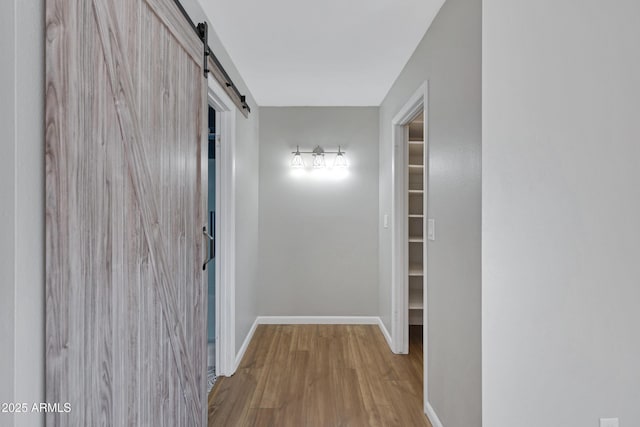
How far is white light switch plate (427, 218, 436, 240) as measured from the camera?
7.40 feet

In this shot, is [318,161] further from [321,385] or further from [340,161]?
[321,385]

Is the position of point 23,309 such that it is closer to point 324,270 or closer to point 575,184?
point 575,184

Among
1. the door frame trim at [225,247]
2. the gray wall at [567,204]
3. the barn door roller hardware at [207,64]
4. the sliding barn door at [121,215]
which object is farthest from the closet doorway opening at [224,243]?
the gray wall at [567,204]

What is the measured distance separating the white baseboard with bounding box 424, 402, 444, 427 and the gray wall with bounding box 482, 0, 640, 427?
65 cm

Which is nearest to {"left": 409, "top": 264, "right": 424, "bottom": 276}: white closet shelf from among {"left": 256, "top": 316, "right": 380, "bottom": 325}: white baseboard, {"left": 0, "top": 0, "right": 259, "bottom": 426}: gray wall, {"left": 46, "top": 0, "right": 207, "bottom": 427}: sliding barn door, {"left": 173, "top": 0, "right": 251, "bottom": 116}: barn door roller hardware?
{"left": 256, "top": 316, "right": 380, "bottom": 325}: white baseboard

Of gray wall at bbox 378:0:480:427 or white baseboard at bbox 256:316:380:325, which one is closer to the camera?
gray wall at bbox 378:0:480:427

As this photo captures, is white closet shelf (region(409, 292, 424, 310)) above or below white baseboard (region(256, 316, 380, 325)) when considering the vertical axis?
above

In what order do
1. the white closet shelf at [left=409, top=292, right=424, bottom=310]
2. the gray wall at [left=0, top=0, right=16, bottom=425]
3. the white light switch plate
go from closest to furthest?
the gray wall at [left=0, top=0, right=16, bottom=425] → the white light switch plate → the white closet shelf at [left=409, top=292, right=424, bottom=310]

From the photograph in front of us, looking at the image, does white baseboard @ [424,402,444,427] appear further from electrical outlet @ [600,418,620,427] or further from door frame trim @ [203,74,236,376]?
door frame trim @ [203,74,236,376]

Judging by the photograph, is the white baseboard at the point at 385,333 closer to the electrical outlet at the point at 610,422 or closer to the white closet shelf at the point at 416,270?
the white closet shelf at the point at 416,270

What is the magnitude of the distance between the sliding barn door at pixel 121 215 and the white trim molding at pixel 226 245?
1.14m

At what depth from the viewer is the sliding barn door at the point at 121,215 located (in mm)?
864

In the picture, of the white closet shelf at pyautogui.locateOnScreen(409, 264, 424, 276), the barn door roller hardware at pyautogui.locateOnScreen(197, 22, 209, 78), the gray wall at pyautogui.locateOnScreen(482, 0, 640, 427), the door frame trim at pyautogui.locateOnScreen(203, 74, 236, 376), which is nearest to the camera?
the gray wall at pyautogui.locateOnScreen(482, 0, 640, 427)

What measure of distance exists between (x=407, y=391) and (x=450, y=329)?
973mm
